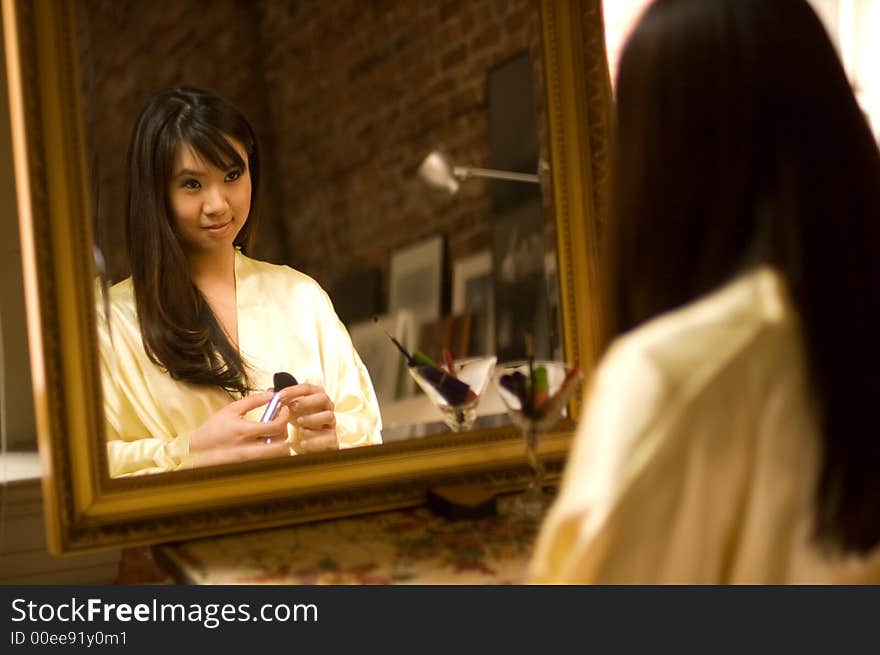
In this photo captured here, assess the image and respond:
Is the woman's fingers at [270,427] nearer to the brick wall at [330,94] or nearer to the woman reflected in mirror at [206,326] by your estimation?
the woman reflected in mirror at [206,326]

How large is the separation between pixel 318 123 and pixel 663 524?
0.75 m

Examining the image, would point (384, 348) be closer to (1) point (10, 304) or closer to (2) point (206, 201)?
(2) point (206, 201)

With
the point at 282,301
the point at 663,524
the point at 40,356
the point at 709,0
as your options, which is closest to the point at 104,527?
the point at 40,356

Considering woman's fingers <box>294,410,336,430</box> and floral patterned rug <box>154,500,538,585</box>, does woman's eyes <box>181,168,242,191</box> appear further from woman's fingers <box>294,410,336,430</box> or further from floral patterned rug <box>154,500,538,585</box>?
floral patterned rug <box>154,500,538,585</box>

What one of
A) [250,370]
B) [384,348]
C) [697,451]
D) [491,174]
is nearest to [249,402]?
[250,370]

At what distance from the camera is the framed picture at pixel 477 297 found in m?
1.33

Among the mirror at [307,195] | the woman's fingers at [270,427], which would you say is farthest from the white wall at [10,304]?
the woman's fingers at [270,427]

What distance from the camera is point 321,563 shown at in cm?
112

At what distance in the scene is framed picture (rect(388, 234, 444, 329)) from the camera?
1.29 m

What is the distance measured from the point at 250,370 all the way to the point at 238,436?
0.28ft

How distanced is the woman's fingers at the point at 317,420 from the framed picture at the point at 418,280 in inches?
6.4

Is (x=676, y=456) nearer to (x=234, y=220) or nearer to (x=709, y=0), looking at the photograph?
(x=709, y=0)

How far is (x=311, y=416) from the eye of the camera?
1.25 meters

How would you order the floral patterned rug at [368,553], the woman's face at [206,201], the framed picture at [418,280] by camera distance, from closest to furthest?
the floral patterned rug at [368,553], the woman's face at [206,201], the framed picture at [418,280]
